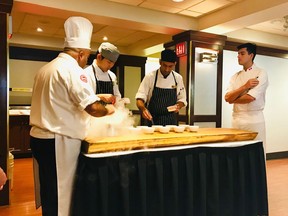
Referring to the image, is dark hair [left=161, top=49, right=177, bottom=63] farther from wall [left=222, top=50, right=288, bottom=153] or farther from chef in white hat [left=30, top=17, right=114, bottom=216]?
wall [left=222, top=50, right=288, bottom=153]

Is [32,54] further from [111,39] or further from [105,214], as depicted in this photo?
[105,214]

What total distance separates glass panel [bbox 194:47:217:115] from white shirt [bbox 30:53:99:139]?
3.33 meters

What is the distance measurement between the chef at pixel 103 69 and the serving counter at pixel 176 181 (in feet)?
2.47

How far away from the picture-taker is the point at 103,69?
8.39 feet

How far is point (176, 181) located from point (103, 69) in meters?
1.23

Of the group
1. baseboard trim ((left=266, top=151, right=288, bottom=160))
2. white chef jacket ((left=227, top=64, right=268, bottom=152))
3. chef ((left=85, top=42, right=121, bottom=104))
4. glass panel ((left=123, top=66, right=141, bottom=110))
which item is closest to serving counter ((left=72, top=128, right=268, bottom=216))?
white chef jacket ((left=227, top=64, right=268, bottom=152))

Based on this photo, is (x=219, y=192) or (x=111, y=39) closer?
(x=219, y=192)

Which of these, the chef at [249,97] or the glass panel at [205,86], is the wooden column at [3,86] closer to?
the chef at [249,97]

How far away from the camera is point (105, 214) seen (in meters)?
1.74

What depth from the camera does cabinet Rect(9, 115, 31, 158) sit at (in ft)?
18.3

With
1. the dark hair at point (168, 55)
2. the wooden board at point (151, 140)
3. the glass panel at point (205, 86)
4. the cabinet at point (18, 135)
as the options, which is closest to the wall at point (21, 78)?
the cabinet at point (18, 135)

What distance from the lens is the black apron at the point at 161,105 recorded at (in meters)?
3.01

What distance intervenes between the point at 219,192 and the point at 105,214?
0.98 meters

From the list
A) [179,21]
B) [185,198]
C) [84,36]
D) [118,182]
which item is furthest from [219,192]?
[179,21]
